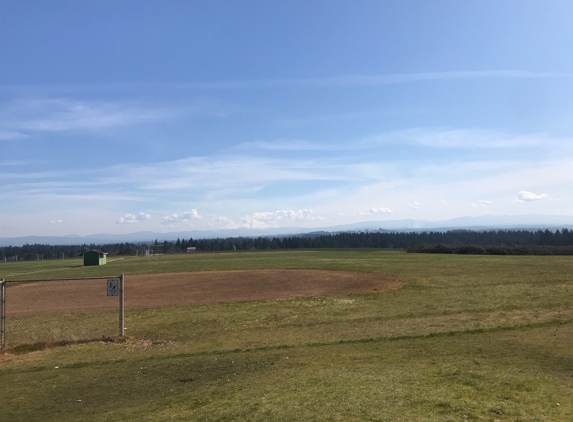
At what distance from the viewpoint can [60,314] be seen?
1677 cm

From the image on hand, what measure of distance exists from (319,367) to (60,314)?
12.7 m

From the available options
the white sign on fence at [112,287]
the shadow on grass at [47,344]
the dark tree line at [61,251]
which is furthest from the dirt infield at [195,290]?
the dark tree line at [61,251]

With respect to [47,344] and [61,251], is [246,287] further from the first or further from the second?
[61,251]

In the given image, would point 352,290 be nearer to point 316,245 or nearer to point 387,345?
point 387,345

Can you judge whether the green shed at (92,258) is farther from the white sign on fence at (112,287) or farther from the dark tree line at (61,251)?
the dark tree line at (61,251)

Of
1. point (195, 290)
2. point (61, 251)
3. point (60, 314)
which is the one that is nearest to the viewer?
point (60, 314)

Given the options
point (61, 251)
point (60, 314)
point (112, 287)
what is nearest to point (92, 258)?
point (60, 314)

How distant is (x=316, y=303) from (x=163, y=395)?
36.0 ft

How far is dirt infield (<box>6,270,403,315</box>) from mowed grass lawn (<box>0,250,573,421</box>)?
3.62 m

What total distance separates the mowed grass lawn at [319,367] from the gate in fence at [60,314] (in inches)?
41.2

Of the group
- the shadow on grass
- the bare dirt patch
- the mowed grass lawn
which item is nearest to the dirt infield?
the bare dirt patch

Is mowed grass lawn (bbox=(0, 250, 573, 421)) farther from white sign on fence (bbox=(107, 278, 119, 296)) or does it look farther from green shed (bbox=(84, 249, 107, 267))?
green shed (bbox=(84, 249, 107, 267))

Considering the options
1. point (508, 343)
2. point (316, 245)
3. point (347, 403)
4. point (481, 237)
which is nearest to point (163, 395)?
point (347, 403)

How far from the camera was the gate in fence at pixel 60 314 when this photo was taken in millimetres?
12359
